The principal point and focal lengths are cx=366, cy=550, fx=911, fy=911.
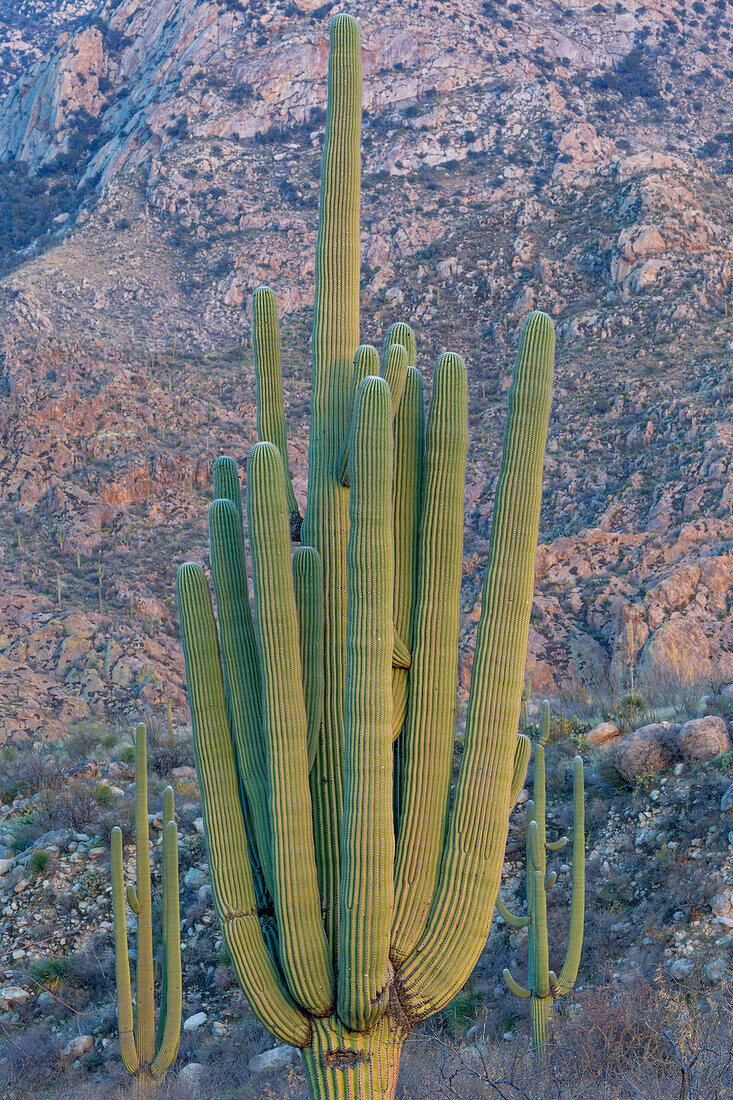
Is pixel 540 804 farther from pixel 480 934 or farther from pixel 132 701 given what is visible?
pixel 132 701

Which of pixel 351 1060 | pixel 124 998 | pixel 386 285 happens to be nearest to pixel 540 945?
pixel 351 1060

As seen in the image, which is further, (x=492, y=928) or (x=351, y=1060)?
(x=492, y=928)

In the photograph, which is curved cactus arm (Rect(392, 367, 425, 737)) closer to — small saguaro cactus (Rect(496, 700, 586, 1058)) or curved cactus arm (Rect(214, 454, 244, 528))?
curved cactus arm (Rect(214, 454, 244, 528))

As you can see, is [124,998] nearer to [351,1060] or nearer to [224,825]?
[224,825]

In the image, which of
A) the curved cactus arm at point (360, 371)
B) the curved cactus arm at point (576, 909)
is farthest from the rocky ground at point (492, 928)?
the curved cactus arm at point (360, 371)

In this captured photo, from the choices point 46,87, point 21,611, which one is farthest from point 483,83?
point 21,611

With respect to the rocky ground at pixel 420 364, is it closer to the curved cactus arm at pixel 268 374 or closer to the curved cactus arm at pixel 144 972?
the curved cactus arm at pixel 144 972
